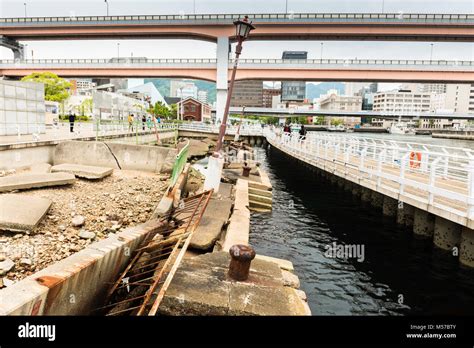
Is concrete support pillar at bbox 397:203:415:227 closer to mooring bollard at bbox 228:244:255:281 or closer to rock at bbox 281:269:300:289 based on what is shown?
rock at bbox 281:269:300:289

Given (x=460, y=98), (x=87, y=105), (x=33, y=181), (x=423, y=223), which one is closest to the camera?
(x=33, y=181)

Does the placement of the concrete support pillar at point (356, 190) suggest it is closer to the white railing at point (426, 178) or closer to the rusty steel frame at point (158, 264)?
the white railing at point (426, 178)

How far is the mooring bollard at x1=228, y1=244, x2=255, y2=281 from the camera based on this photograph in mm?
→ 4867

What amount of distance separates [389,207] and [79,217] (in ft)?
37.7

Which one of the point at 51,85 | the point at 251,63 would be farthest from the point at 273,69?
the point at 51,85

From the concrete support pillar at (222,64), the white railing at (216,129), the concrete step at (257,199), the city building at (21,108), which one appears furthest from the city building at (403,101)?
the city building at (21,108)

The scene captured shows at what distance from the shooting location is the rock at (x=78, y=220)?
7.17 m

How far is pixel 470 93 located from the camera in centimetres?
15888

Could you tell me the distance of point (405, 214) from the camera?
12.0 meters

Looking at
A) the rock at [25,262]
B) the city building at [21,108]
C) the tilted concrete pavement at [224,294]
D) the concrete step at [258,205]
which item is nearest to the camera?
the tilted concrete pavement at [224,294]

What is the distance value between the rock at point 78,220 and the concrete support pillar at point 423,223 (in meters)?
10.0

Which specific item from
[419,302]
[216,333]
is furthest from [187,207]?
[419,302]

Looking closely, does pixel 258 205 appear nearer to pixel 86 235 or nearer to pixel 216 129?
pixel 86 235

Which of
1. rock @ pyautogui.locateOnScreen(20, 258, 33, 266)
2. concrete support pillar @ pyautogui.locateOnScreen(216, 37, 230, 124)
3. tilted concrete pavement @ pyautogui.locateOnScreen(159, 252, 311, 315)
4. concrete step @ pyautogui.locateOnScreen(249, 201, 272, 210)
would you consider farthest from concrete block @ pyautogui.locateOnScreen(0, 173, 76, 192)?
concrete support pillar @ pyautogui.locateOnScreen(216, 37, 230, 124)
